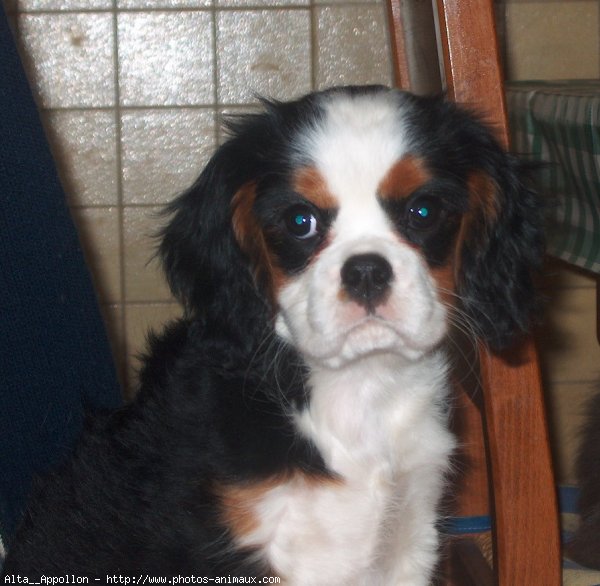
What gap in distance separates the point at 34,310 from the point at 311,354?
48 cm

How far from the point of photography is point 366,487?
1.30 metres

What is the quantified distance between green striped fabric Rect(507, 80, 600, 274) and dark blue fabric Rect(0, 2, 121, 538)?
0.75 metres

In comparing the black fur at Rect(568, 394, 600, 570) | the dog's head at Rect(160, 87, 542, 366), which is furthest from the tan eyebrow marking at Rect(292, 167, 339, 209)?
the black fur at Rect(568, 394, 600, 570)

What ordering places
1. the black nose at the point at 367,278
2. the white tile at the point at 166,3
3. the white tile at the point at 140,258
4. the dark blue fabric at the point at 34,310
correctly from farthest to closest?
the white tile at the point at 140,258 < the white tile at the point at 166,3 < the dark blue fabric at the point at 34,310 < the black nose at the point at 367,278

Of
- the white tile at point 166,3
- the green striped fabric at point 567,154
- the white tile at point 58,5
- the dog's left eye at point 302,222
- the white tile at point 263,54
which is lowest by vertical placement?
the dog's left eye at point 302,222

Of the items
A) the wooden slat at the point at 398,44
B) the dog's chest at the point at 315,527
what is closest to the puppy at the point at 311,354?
the dog's chest at the point at 315,527

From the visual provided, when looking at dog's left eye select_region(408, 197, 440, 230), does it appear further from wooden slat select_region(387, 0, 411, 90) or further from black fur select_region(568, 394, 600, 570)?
black fur select_region(568, 394, 600, 570)

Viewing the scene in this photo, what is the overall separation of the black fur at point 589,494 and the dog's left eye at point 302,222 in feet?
2.31

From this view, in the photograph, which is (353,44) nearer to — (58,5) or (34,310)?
(58,5)

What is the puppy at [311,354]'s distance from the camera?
3.97ft

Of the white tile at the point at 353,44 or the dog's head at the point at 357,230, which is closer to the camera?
the dog's head at the point at 357,230

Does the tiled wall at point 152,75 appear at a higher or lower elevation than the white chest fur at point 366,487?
higher

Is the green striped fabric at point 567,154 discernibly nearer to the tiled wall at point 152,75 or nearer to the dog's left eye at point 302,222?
the dog's left eye at point 302,222

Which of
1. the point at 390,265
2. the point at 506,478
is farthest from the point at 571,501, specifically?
the point at 390,265
